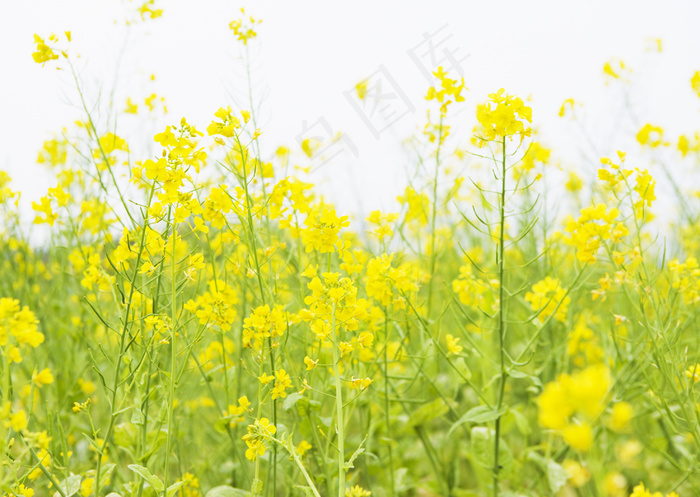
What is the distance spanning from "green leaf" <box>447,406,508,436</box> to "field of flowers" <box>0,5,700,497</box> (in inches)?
0.4

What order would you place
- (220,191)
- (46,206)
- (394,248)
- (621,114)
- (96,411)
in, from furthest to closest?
(96,411) → (621,114) → (394,248) → (46,206) → (220,191)

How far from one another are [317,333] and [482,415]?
64 centimetres

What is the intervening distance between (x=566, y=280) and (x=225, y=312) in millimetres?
1780

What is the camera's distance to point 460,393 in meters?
3.23

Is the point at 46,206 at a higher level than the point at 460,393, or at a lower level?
higher

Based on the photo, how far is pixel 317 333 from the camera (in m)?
1.56

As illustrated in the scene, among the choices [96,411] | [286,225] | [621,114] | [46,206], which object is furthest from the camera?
[96,411]

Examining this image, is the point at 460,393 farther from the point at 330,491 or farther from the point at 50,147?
the point at 50,147

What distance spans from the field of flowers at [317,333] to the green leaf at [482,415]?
11 mm

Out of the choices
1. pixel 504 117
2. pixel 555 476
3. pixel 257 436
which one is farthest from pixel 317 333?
pixel 555 476

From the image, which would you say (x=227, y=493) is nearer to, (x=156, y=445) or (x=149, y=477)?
(x=156, y=445)

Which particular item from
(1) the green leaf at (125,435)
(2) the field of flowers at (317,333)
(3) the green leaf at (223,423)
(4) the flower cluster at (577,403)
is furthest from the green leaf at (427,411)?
(4) the flower cluster at (577,403)

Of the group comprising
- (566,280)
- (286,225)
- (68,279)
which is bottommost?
(566,280)

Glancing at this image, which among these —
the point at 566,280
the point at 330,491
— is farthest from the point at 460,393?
the point at 330,491
